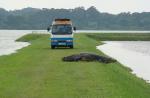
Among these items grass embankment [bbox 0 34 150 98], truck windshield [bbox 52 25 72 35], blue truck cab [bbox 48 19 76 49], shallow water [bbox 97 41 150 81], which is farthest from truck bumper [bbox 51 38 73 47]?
grass embankment [bbox 0 34 150 98]

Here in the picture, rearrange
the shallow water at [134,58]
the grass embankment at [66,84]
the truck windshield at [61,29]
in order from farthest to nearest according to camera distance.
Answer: the truck windshield at [61,29], the shallow water at [134,58], the grass embankment at [66,84]

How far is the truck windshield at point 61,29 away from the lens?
52.9 m

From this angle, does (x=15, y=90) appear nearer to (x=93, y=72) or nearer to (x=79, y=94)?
(x=79, y=94)

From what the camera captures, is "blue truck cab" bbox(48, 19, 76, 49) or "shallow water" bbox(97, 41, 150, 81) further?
"blue truck cab" bbox(48, 19, 76, 49)

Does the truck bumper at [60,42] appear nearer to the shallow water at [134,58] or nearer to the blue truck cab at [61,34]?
the blue truck cab at [61,34]

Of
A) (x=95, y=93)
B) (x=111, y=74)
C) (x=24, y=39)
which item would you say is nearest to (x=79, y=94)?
(x=95, y=93)

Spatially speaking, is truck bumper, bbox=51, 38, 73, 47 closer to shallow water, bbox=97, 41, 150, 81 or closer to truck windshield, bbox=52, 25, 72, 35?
truck windshield, bbox=52, 25, 72, 35

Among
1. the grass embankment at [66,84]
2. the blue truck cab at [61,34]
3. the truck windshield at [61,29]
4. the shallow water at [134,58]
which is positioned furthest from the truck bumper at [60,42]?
the grass embankment at [66,84]

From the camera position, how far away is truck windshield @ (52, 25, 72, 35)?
174 feet

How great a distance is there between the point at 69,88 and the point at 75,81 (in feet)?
7.74

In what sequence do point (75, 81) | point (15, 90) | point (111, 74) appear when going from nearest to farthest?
point (15, 90)
point (75, 81)
point (111, 74)

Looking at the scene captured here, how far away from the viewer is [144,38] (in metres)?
125

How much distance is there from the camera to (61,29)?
53.0 m

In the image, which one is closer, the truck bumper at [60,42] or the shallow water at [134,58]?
the shallow water at [134,58]
